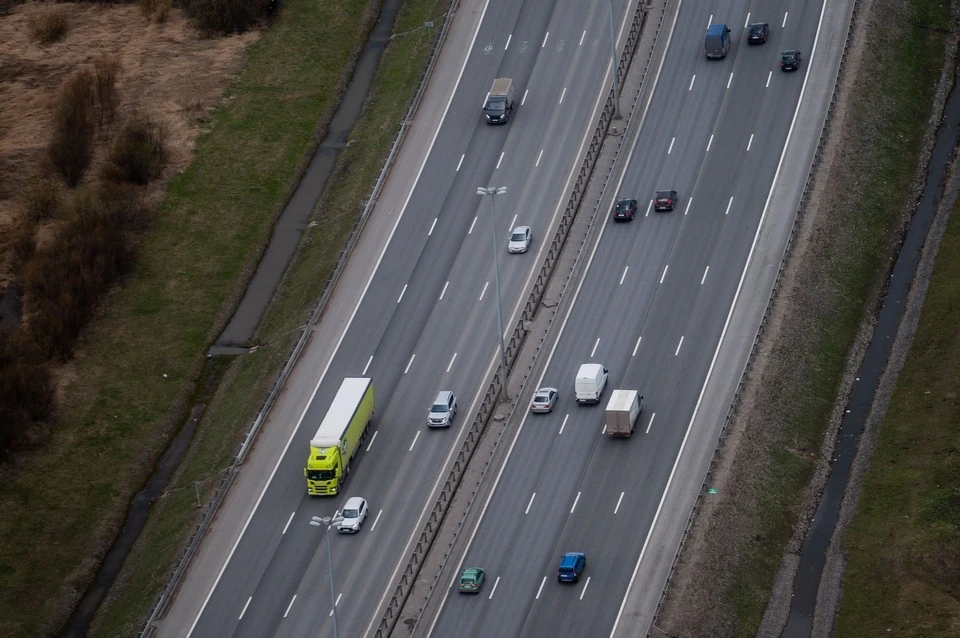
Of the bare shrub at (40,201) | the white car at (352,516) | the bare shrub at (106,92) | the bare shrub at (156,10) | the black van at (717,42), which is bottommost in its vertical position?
the white car at (352,516)

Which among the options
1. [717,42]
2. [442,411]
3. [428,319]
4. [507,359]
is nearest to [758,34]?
[717,42]

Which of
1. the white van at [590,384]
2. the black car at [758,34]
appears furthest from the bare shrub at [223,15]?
the white van at [590,384]

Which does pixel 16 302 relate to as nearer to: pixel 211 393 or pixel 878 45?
pixel 211 393

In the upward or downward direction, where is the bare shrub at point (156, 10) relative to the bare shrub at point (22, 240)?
upward

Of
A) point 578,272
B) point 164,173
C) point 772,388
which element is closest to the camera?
point 772,388

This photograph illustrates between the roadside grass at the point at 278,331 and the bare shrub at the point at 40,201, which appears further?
the bare shrub at the point at 40,201

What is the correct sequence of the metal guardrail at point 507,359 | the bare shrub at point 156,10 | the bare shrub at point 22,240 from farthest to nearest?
1. the bare shrub at point 156,10
2. the bare shrub at point 22,240
3. the metal guardrail at point 507,359

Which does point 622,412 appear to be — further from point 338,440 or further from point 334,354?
A: point 334,354

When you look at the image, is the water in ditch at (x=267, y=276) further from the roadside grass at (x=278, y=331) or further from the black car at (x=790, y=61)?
the black car at (x=790, y=61)

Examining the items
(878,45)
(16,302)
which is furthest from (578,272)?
(16,302)
